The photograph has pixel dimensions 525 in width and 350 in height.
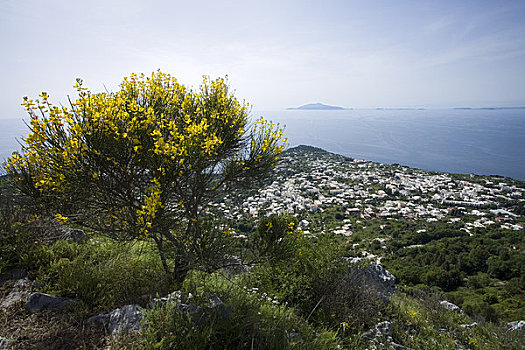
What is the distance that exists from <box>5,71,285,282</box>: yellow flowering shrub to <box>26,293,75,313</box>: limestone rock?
3.61 feet

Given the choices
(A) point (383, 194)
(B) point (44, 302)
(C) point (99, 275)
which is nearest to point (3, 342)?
(B) point (44, 302)

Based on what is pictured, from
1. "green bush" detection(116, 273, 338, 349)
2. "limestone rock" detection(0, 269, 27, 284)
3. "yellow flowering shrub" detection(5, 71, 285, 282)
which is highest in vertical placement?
"yellow flowering shrub" detection(5, 71, 285, 282)

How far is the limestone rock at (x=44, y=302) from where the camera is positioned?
3.40m

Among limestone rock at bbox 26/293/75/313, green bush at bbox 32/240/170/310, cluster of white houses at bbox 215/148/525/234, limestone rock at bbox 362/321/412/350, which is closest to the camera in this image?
limestone rock at bbox 26/293/75/313

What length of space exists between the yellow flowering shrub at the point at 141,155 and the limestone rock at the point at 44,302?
110 centimetres

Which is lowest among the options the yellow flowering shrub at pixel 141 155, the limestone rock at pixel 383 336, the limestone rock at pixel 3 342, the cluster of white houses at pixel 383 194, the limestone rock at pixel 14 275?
the cluster of white houses at pixel 383 194

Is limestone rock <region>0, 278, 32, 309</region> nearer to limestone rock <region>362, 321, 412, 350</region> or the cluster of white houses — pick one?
limestone rock <region>362, 321, 412, 350</region>

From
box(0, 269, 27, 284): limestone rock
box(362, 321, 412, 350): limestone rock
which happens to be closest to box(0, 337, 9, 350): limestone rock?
box(0, 269, 27, 284): limestone rock

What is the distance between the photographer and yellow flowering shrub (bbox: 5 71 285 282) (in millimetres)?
→ 3143

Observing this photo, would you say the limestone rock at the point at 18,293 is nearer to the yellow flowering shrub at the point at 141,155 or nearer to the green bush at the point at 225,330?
the yellow flowering shrub at the point at 141,155

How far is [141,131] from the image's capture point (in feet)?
11.3

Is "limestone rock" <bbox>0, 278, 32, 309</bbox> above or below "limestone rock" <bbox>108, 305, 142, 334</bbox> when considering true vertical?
above

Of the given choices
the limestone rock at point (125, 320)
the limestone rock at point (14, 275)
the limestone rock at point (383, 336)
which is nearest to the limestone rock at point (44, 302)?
the limestone rock at point (125, 320)

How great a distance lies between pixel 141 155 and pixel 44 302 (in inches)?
98.5
